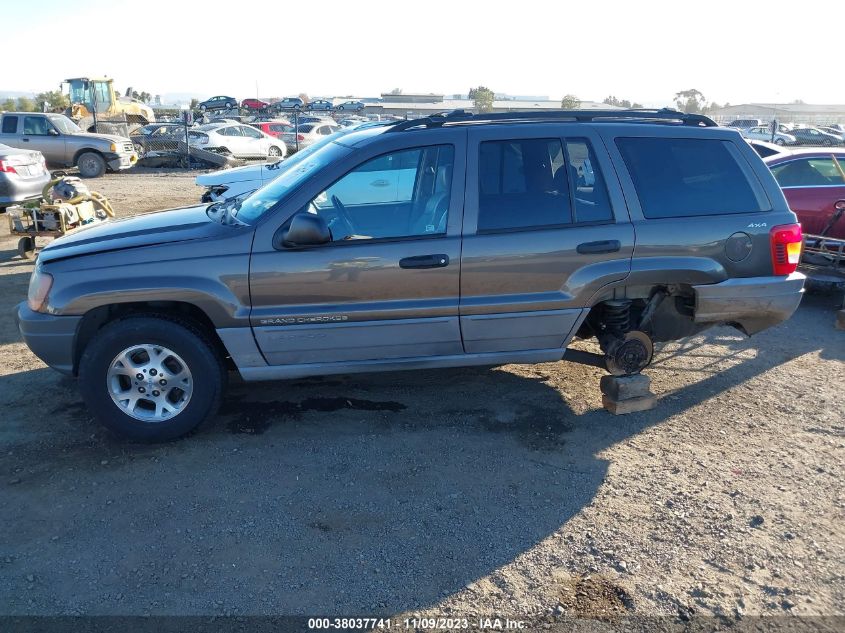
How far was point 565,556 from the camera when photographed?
128 inches

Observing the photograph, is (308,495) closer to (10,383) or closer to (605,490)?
(605,490)

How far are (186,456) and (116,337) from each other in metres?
0.84

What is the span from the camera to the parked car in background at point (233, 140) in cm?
2475

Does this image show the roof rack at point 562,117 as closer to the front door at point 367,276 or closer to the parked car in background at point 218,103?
the front door at point 367,276

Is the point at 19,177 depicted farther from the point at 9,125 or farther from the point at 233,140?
the point at 233,140

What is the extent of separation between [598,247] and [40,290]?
11.4 ft

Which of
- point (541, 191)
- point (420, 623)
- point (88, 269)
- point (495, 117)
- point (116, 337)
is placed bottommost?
point (420, 623)

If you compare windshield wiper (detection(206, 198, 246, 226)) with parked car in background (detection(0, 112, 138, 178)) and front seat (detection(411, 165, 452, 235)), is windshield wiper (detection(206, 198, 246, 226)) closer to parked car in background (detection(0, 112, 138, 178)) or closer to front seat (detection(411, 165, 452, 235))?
front seat (detection(411, 165, 452, 235))

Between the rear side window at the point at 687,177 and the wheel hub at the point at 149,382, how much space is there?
3.16 meters

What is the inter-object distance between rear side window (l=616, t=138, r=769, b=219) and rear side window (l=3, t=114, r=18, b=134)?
20326 mm

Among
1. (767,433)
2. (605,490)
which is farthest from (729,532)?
(767,433)

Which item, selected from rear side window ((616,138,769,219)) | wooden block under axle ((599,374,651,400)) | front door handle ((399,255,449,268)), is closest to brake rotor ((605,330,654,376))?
wooden block under axle ((599,374,651,400))

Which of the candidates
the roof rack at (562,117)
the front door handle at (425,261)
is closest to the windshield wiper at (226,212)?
the front door handle at (425,261)

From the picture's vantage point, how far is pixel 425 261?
13.7 feet
